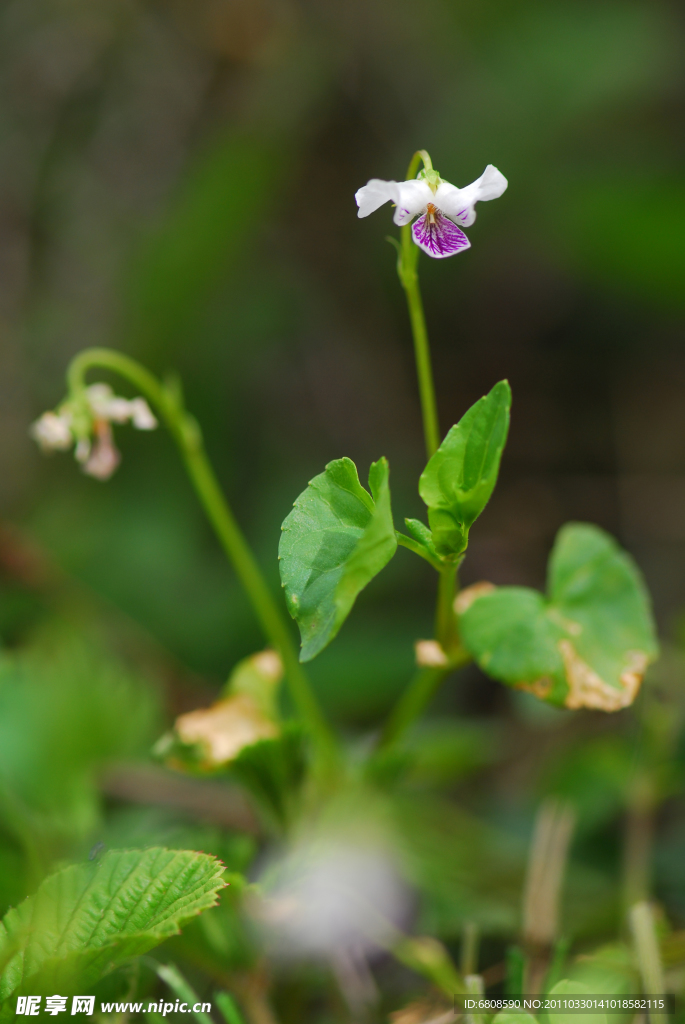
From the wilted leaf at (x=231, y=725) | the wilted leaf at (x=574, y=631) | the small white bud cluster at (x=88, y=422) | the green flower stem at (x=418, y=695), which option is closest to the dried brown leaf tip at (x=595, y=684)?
the wilted leaf at (x=574, y=631)

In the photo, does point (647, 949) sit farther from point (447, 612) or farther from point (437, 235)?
point (437, 235)

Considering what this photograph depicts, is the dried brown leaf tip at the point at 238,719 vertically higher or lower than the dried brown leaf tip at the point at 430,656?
lower

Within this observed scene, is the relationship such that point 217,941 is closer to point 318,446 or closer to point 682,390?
point 318,446

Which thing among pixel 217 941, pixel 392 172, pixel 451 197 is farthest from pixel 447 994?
pixel 392 172

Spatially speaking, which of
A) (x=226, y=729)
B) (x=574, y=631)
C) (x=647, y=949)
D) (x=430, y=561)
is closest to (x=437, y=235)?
(x=430, y=561)

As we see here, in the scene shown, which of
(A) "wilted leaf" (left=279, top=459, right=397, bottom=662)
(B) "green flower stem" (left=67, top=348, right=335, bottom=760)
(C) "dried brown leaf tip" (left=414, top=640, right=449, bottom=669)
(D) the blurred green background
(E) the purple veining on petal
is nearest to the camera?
(A) "wilted leaf" (left=279, top=459, right=397, bottom=662)

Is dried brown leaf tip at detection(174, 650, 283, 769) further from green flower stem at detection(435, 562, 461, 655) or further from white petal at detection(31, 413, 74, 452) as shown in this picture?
white petal at detection(31, 413, 74, 452)

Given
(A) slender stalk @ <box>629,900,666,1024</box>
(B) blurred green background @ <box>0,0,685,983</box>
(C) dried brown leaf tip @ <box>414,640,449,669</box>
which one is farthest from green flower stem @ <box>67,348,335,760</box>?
(B) blurred green background @ <box>0,0,685,983</box>

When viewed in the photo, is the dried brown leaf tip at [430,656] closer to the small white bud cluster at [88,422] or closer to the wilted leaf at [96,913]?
the wilted leaf at [96,913]
